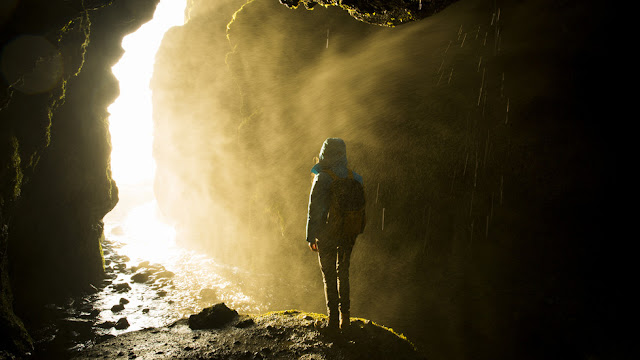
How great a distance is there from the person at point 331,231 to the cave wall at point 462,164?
19.3ft

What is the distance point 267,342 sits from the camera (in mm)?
3062

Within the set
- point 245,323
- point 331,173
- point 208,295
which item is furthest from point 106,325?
point 331,173

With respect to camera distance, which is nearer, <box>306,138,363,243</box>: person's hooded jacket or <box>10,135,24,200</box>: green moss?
<box>306,138,363,243</box>: person's hooded jacket

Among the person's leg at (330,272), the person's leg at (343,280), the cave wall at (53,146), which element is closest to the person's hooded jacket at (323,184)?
the person's leg at (330,272)

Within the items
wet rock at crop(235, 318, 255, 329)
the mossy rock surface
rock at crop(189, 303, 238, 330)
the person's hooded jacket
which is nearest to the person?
the person's hooded jacket

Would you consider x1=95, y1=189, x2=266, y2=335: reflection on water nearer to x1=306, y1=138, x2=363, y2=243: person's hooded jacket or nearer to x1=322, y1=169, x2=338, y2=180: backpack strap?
x1=306, y1=138, x2=363, y2=243: person's hooded jacket

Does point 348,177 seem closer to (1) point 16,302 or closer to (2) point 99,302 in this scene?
(1) point 16,302

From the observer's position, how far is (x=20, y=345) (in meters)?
3.96

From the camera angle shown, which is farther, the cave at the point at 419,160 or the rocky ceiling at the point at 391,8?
the cave at the point at 419,160

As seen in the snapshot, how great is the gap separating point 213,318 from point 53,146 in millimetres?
7755

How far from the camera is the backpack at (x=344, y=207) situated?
2738 mm

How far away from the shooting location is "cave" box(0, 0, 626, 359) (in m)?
5.51

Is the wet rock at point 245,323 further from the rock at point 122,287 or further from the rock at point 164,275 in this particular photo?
the rock at point 164,275

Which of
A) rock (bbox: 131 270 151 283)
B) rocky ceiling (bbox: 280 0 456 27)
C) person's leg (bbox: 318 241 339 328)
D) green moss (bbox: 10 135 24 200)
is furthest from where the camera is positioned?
rock (bbox: 131 270 151 283)
